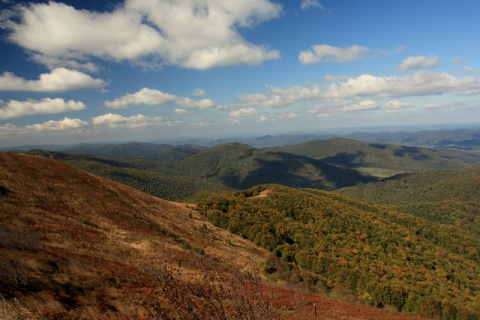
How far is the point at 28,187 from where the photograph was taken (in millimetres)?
26844

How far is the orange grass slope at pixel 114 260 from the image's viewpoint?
616 centimetres

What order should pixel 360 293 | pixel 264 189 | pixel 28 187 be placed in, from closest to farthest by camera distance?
pixel 28 187 < pixel 360 293 < pixel 264 189

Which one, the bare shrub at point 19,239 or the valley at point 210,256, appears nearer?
the valley at point 210,256

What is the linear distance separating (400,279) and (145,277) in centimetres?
3707

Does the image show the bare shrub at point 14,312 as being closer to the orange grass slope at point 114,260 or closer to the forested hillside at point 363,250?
the orange grass slope at point 114,260

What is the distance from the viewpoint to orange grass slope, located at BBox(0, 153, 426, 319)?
6164mm

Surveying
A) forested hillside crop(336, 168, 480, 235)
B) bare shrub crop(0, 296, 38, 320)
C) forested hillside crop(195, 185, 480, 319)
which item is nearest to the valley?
bare shrub crop(0, 296, 38, 320)

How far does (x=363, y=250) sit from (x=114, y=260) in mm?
42047

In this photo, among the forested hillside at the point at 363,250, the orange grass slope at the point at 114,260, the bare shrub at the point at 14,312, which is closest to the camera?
the bare shrub at the point at 14,312

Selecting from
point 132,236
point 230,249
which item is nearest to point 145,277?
point 132,236

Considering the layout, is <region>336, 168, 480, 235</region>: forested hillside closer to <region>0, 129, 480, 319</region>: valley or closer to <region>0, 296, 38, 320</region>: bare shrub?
<region>0, 129, 480, 319</region>: valley

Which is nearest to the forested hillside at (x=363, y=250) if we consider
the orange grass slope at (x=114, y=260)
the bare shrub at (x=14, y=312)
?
the orange grass slope at (x=114, y=260)

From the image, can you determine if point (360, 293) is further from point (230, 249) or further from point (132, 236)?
point (132, 236)

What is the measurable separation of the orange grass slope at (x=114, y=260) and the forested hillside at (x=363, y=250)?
7356 mm
